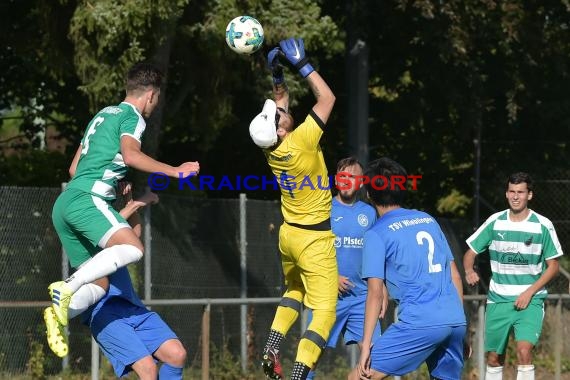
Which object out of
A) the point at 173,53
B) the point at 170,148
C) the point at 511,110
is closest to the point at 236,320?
the point at 173,53

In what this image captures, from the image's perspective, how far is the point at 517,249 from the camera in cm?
1189

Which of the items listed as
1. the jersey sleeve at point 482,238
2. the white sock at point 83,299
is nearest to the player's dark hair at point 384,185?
the white sock at point 83,299

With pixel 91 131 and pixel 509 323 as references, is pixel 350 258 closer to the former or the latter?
pixel 509 323

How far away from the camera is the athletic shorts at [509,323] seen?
11852mm

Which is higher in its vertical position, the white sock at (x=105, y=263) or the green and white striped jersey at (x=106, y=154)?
the green and white striped jersey at (x=106, y=154)

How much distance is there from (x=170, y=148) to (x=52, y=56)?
14.2 feet

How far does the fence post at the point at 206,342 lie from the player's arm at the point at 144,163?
14.5 feet

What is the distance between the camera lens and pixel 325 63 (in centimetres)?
2064

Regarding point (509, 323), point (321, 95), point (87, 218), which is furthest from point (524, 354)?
point (87, 218)

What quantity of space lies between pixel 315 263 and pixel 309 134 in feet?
3.40

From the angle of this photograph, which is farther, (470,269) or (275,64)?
(470,269)

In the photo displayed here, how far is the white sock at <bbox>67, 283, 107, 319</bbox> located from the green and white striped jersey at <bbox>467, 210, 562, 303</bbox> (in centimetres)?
480

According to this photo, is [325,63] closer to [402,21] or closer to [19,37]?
[402,21]

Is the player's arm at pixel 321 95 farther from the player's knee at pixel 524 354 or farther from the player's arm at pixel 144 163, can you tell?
the player's knee at pixel 524 354
